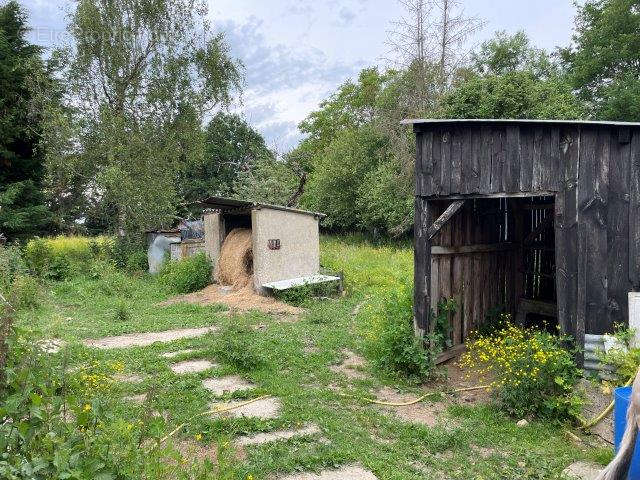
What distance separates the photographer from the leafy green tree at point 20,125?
17.6 m

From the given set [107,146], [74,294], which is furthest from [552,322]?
[107,146]

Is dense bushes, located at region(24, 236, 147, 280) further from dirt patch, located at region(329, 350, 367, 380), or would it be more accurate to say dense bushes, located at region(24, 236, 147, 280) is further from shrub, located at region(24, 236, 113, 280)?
dirt patch, located at region(329, 350, 367, 380)

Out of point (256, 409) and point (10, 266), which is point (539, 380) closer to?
point (256, 409)

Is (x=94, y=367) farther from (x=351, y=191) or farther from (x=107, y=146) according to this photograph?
(x=351, y=191)

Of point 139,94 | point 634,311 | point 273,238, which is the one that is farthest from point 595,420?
point 139,94

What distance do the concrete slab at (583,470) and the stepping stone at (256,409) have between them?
108 inches

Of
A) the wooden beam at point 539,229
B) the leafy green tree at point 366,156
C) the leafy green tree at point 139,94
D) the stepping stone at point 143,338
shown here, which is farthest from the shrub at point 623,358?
the leafy green tree at point 139,94

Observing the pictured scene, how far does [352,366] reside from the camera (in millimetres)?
6895

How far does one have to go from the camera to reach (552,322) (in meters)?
7.80

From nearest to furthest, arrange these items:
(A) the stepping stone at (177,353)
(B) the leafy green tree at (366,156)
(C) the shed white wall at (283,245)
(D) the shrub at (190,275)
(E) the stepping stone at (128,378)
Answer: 1. (E) the stepping stone at (128,378)
2. (A) the stepping stone at (177,353)
3. (C) the shed white wall at (283,245)
4. (D) the shrub at (190,275)
5. (B) the leafy green tree at (366,156)

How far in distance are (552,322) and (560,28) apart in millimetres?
29465

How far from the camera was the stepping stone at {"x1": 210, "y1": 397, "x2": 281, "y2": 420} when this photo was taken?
4969mm

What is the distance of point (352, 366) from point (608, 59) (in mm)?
27765

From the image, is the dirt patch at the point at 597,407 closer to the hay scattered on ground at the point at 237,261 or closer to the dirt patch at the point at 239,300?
the dirt patch at the point at 239,300
